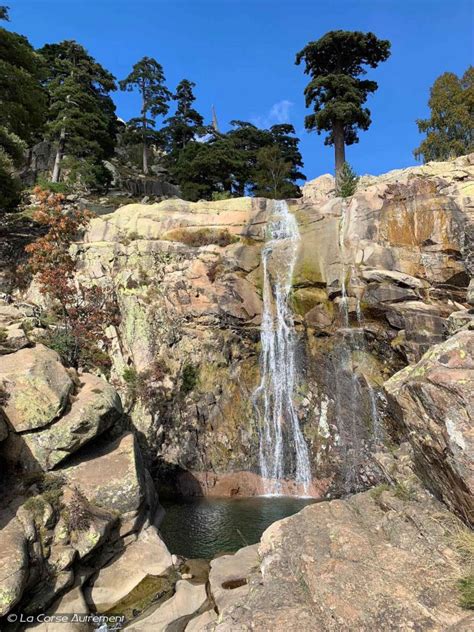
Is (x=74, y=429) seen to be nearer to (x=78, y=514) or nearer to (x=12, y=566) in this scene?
(x=78, y=514)

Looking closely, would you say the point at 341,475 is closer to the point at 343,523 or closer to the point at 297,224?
the point at 343,523

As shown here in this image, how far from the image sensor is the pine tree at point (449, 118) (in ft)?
113

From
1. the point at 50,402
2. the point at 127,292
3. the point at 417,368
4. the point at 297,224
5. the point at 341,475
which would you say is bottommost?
the point at 341,475

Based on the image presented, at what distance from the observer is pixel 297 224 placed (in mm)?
24594

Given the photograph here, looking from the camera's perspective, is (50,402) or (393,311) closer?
(50,402)

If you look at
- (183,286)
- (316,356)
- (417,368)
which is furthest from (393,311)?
(417,368)

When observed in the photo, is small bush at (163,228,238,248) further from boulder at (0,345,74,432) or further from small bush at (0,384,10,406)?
small bush at (0,384,10,406)

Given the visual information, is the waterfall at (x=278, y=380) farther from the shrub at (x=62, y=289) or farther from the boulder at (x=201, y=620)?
the boulder at (x=201, y=620)

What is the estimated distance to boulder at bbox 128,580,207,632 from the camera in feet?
27.0

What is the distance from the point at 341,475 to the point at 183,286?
12.0 m

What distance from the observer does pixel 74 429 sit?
37.9ft

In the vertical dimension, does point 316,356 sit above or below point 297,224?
below

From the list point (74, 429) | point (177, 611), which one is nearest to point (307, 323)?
point (74, 429)

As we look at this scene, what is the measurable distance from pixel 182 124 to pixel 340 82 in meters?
23.5
